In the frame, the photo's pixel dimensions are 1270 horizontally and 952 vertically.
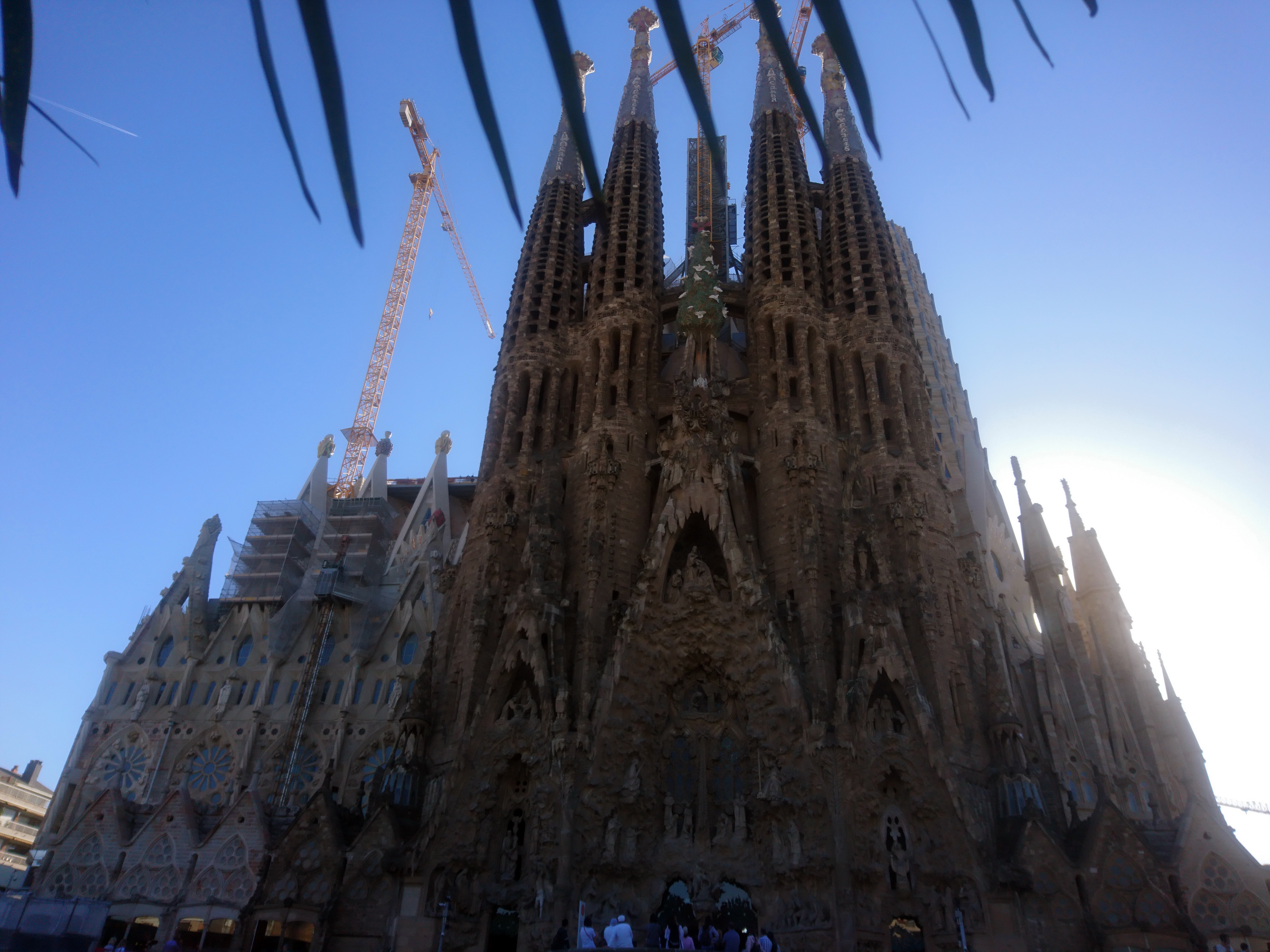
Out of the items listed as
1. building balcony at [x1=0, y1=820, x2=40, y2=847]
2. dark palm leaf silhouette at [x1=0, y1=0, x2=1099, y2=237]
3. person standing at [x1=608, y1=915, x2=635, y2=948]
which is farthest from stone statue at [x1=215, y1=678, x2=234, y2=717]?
dark palm leaf silhouette at [x1=0, y1=0, x2=1099, y2=237]

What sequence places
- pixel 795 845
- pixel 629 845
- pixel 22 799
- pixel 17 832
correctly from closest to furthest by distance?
pixel 795 845 → pixel 629 845 → pixel 17 832 → pixel 22 799

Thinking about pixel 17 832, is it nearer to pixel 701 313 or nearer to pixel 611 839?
pixel 611 839

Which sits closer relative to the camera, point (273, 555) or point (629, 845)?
point (629, 845)

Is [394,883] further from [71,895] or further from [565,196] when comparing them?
[565,196]

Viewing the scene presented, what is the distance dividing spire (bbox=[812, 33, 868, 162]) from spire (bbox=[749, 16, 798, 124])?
1.82 m

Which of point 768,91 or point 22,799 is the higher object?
point 768,91

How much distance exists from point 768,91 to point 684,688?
30352mm

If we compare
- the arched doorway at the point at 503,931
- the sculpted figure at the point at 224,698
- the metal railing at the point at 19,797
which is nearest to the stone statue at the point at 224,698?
the sculpted figure at the point at 224,698

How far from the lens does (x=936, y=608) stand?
25.3 m

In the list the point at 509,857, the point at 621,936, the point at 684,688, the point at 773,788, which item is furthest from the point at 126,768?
the point at 621,936

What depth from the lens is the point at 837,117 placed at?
39.8m

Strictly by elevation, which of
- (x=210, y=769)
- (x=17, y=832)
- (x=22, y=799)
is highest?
(x=22, y=799)

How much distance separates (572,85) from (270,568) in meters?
45.0

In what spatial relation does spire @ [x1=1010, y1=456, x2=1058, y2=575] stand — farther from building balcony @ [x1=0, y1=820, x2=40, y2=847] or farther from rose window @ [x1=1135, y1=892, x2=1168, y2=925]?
building balcony @ [x1=0, y1=820, x2=40, y2=847]
